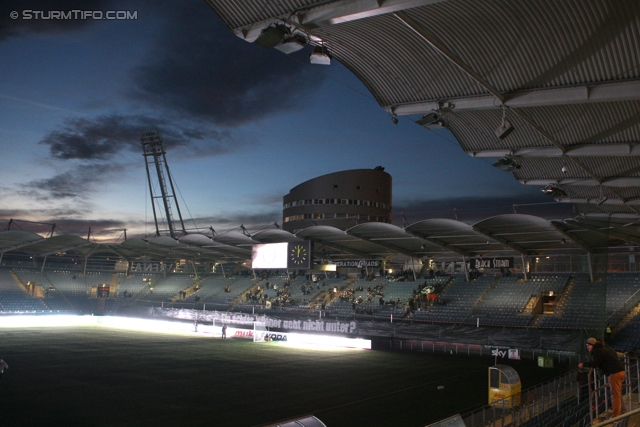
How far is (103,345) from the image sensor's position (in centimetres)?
3422

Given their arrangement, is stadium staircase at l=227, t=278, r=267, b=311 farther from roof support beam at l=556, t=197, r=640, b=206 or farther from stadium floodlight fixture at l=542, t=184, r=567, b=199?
stadium floodlight fixture at l=542, t=184, r=567, b=199

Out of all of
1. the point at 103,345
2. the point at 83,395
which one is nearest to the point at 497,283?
the point at 103,345

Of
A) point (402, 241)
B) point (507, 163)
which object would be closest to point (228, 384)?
point (507, 163)

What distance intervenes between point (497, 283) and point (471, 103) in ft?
99.5

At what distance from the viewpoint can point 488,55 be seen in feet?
42.1

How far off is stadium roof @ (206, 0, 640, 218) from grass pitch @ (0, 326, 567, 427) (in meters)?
9.28

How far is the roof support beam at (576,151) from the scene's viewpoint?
17484 millimetres

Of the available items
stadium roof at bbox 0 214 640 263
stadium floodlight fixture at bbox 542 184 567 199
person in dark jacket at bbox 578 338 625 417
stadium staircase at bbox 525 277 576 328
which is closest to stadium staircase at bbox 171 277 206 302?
stadium roof at bbox 0 214 640 263

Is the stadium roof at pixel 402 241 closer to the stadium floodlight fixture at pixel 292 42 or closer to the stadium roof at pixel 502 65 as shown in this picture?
the stadium roof at pixel 502 65

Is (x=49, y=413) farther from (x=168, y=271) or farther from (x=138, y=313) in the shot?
(x=168, y=271)

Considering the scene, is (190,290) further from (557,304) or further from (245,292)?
(557,304)

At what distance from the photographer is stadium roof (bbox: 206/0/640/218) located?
1079cm

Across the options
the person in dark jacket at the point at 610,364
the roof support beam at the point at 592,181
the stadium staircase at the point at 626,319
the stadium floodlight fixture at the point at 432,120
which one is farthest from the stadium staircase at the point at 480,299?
the person in dark jacket at the point at 610,364

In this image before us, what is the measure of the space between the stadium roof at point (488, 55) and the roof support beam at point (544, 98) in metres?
0.02
